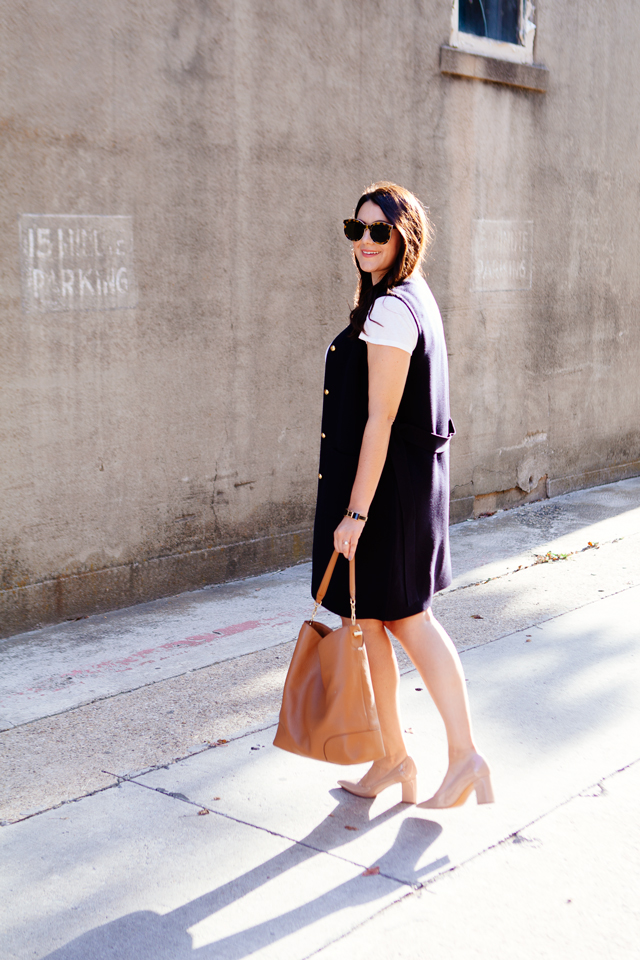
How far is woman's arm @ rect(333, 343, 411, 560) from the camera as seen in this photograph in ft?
10.2

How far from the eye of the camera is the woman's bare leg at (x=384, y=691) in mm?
3342

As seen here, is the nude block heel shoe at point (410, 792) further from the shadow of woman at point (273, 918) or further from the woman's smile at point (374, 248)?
the woman's smile at point (374, 248)

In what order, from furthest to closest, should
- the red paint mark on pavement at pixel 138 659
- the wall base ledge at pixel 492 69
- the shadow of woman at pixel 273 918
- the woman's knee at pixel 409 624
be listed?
the wall base ledge at pixel 492 69 < the red paint mark on pavement at pixel 138 659 < the woman's knee at pixel 409 624 < the shadow of woman at pixel 273 918

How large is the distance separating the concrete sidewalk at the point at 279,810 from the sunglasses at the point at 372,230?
1776mm

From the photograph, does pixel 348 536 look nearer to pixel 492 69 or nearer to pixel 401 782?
pixel 401 782

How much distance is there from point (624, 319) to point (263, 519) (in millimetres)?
4404

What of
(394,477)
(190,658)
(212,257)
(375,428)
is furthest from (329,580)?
(212,257)

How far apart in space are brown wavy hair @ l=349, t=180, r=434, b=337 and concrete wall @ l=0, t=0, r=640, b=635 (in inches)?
89.0

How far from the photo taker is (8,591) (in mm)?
5039

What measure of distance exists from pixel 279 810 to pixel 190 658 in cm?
150

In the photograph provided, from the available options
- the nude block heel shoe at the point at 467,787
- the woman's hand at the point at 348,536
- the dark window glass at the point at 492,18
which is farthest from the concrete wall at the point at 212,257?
the nude block heel shoe at the point at 467,787

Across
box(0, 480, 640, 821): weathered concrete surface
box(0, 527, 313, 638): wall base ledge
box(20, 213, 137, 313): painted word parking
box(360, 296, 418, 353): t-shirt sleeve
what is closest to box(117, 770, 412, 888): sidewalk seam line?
box(0, 480, 640, 821): weathered concrete surface

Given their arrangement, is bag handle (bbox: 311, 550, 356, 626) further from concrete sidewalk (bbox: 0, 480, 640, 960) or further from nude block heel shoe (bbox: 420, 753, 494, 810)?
concrete sidewalk (bbox: 0, 480, 640, 960)

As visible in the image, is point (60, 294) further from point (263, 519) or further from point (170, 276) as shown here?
point (263, 519)
